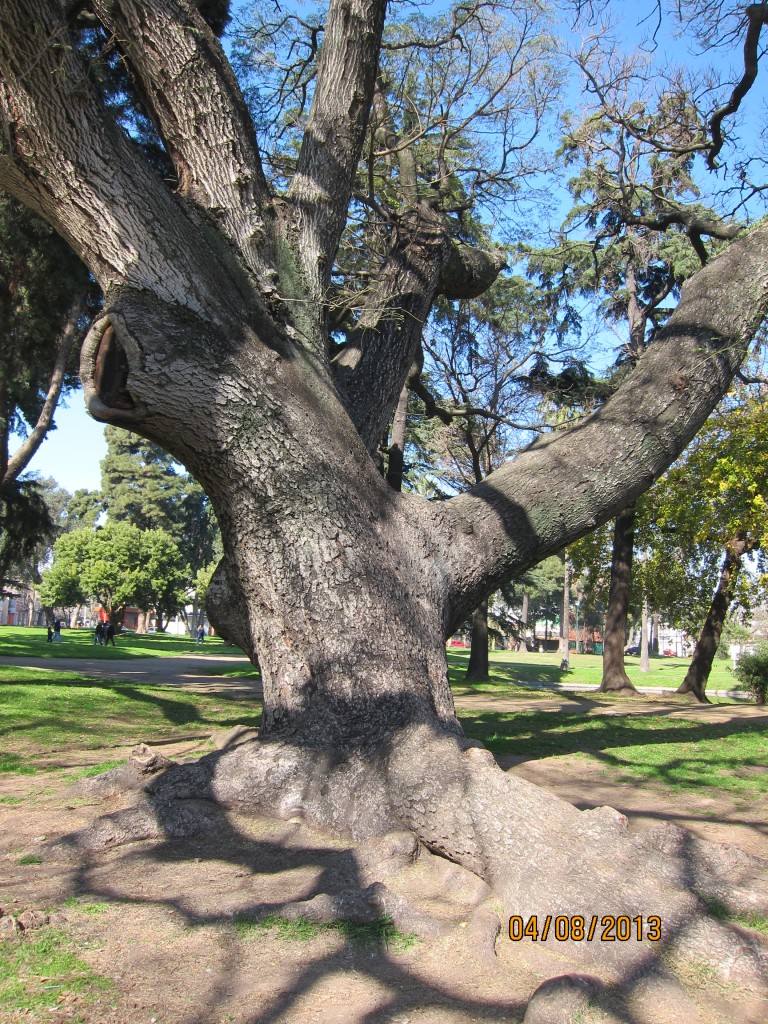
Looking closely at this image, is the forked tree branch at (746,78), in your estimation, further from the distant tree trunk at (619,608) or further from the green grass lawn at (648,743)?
the distant tree trunk at (619,608)

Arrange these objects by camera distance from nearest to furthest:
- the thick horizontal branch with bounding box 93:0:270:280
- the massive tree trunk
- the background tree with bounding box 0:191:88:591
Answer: the massive tree trunk < the thick horizontal branch with bounding box 93:0:270:280 < the background tree with bounding box 0:191:88:591

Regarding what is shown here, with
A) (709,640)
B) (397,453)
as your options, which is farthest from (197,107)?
(709,640)

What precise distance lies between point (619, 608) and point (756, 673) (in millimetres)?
3386

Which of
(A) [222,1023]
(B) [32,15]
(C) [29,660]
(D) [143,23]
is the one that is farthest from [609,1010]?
(C) [29,660]

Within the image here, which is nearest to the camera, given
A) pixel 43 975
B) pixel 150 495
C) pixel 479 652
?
pixel 43 975

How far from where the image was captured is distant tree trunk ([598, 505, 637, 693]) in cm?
1788

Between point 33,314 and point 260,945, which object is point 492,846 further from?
point 33,314

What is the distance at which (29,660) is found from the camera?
1830 cm

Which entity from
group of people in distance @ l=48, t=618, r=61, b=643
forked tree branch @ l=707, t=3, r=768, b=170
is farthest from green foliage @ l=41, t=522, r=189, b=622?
forked tree branch @ l=707, t=3, r=768, b=170

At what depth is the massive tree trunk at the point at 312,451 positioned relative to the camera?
11.8ft

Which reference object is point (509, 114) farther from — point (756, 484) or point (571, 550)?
point (571, 550)

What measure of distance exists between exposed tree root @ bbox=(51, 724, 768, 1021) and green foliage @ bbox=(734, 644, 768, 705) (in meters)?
13.1

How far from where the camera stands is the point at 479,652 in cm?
2084

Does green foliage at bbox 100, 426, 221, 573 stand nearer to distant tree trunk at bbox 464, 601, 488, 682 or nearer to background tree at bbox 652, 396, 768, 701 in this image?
distant tree trunk at bbox 464, 601, 488, 682
